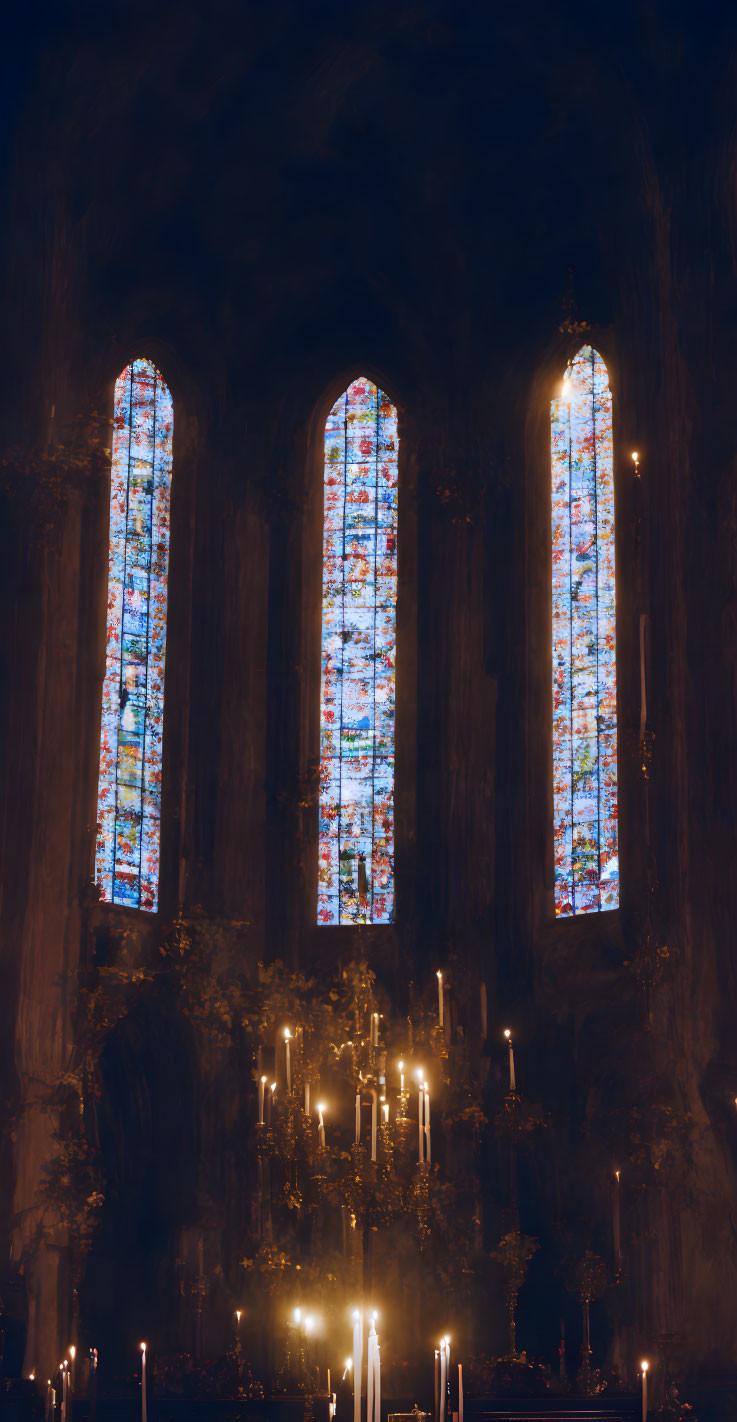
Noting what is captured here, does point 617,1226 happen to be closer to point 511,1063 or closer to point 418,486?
point 511,1063

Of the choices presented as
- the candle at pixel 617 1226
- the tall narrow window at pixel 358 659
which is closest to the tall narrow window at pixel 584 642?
the tall narrow window at pixel 358 659

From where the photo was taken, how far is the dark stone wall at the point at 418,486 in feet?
53.7

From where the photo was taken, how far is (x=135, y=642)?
1914 centimetres

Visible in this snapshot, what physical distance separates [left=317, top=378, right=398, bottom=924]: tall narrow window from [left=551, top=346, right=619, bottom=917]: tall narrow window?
177 cm

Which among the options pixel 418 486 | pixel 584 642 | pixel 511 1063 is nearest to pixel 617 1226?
pixel 511 1063

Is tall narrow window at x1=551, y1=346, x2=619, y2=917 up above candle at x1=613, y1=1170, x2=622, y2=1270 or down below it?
above

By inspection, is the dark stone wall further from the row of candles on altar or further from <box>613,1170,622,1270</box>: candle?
the row of candles on altar

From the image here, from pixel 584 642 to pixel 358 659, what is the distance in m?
2.39

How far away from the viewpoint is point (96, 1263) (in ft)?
57.0

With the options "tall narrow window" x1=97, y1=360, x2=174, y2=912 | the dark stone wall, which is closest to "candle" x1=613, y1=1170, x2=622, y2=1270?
the dark stone wall

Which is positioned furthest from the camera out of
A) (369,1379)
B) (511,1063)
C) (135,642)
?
(135,642)

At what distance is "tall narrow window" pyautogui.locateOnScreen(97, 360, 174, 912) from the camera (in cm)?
1858

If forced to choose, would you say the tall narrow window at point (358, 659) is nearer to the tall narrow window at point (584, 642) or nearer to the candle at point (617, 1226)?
the tall narrow window at point (584, 642)

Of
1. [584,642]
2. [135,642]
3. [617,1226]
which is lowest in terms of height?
[617,1226]
